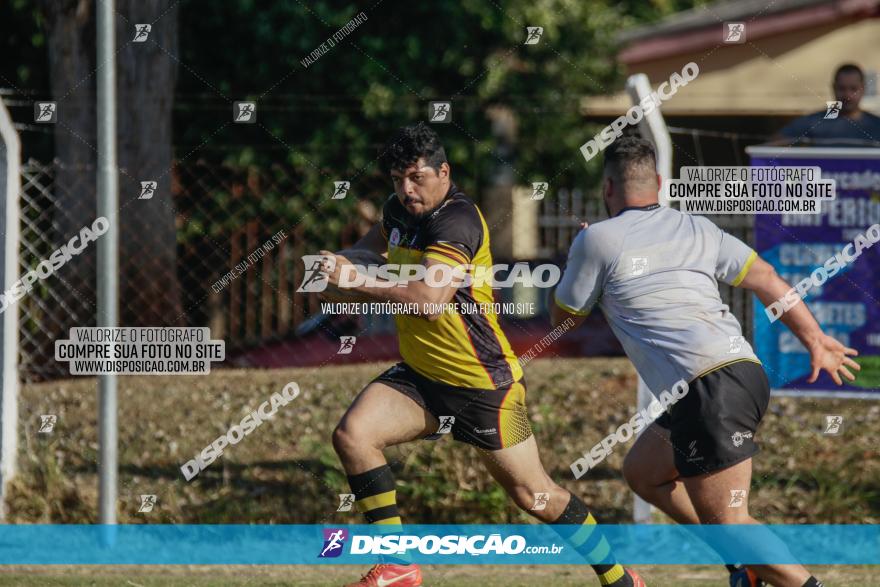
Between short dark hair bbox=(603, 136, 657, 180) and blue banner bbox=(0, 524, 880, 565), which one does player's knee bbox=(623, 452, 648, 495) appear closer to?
short dark hair bbox=(603, 136, 657, 180)

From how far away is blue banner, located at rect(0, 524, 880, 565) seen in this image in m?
7.61

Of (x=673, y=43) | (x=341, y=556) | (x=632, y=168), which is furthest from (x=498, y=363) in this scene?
(x=673, y=43)

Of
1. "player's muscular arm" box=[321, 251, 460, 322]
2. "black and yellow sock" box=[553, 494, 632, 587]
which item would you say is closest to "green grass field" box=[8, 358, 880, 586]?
"black and yellow sock" box=[553, 494, 632, 587]

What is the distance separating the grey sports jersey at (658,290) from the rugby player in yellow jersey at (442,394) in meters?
0.71

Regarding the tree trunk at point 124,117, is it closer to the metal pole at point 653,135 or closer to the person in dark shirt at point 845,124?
the metal pole at point 653,135

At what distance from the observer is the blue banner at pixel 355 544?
7.61 meters

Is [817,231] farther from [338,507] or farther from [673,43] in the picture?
[673,43]

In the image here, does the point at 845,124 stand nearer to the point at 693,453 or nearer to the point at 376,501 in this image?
the point at 693,453

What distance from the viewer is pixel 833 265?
8172 millimetres

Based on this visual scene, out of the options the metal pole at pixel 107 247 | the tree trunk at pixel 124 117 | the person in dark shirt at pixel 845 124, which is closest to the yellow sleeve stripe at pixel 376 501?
the metal pole at pixel 107 247

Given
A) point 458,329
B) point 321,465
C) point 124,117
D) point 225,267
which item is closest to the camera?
point 458,329

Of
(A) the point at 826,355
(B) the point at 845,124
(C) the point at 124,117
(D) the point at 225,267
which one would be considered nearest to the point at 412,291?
(A) the point at 826,355

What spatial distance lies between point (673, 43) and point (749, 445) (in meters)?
13.7

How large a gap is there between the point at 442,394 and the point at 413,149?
113cm
